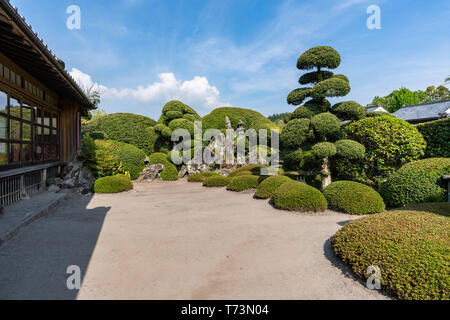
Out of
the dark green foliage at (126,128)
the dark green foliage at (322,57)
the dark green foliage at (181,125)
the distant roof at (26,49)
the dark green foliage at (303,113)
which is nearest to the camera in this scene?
the distant roof at (26,49)

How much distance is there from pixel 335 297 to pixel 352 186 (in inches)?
177

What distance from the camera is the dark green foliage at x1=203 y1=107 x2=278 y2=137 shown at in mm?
20250

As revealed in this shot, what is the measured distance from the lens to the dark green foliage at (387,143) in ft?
23.5

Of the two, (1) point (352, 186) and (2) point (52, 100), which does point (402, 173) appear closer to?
(1) point (352, 186)

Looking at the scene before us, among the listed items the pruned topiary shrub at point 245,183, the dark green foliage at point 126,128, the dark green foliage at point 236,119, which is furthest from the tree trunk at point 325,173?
the dark green foliage at point 126,128

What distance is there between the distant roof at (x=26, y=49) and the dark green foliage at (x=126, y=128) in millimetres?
8948

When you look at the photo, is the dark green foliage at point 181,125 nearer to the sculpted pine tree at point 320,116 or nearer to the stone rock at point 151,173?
the stone rock at point 151,173

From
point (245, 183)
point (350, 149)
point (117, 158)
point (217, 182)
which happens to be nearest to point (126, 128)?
point (117, 158)

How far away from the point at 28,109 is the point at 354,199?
1024 centimetres

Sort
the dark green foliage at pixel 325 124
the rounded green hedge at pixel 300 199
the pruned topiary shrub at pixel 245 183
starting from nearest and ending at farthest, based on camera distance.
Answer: the rounded green hedge at pixel 300 199
the dark green foliage at pixel 325 124
the pruned topiary shrub at pixel 245 183

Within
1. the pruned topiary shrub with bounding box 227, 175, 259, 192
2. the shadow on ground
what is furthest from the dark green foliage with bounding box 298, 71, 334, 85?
the shadow on ground

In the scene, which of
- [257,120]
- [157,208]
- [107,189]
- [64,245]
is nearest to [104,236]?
[64,245]

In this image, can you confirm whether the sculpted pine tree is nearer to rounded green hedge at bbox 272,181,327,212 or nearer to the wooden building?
rounded green hedge at bbox 272,181,327,212

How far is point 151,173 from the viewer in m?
13.9
